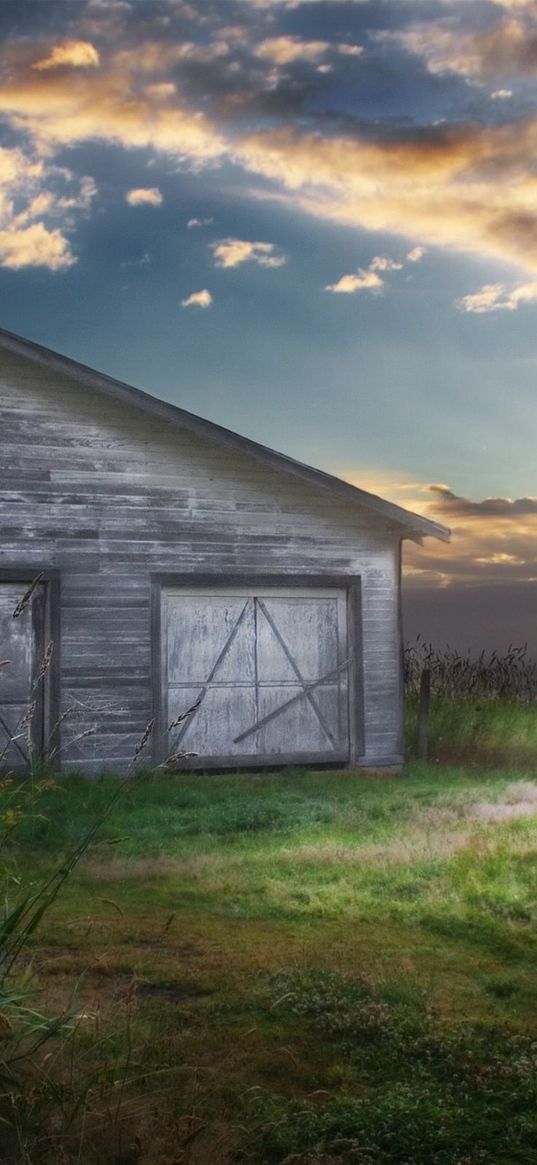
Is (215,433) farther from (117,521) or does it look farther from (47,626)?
(47,626)

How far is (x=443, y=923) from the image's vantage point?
7668 mm

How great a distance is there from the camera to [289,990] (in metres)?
6.05

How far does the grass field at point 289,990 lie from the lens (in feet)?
13.9

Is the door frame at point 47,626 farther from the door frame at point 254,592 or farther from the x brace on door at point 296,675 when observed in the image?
the x brace on door at point 296,675

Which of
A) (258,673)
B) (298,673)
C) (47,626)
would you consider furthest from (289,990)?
(298,673)

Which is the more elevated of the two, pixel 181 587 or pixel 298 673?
pixel 181 587

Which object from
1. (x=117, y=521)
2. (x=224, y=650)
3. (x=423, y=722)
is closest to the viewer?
(x=117, y=521)

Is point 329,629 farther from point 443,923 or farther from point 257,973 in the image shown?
point 257,973

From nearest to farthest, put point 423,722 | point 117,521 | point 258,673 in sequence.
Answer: point 117,521 → point 258,673 → point 423,722

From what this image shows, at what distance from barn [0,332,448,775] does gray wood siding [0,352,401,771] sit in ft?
0.06

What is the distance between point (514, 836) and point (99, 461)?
309 inches

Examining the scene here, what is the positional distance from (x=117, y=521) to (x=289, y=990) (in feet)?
33.8

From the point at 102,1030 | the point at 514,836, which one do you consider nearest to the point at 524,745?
the point at 514,836

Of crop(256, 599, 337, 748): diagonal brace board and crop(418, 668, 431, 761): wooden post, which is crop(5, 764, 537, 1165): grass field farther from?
crop(418, 668, 431, 761): wooden post
